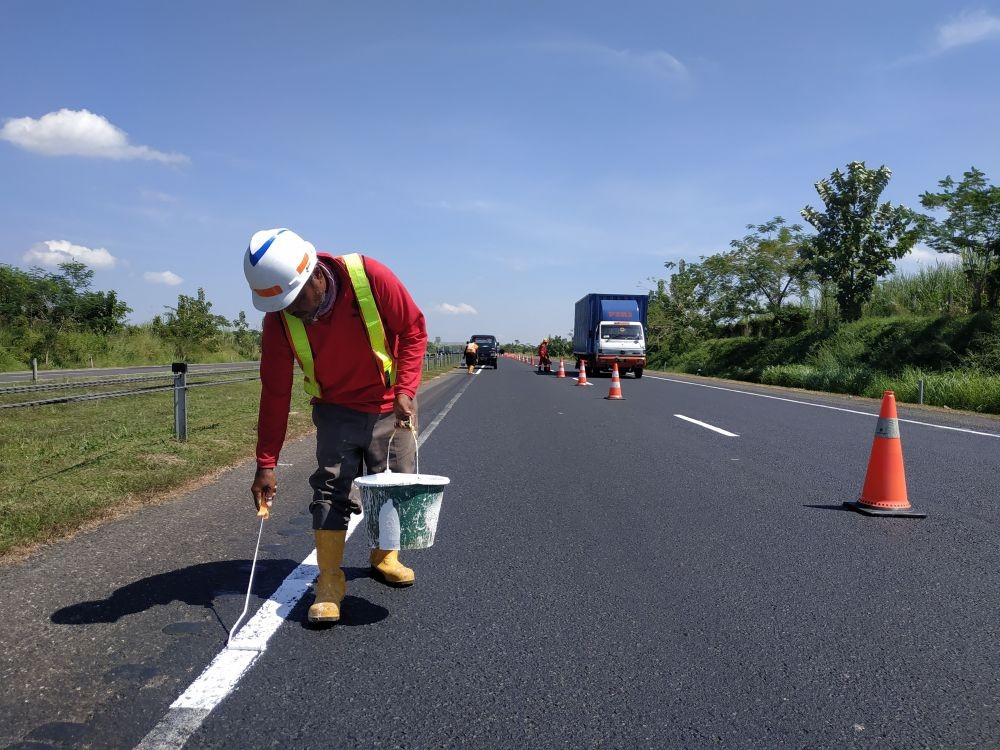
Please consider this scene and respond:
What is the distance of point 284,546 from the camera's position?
4.82m

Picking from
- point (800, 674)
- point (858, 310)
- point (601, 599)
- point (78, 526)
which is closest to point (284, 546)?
point (78, 526)

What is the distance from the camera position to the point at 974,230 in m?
24.5

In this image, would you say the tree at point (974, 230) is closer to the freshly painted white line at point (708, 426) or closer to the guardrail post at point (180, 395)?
the freshly painted white line at point (708, 426)

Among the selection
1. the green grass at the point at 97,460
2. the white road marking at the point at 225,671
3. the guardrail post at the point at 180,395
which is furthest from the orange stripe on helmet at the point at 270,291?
the guardrail post at the point at 180,395

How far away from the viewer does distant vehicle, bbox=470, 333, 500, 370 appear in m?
47.4

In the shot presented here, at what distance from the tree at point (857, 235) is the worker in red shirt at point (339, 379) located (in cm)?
3106

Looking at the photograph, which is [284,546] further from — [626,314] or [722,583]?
[626,314]

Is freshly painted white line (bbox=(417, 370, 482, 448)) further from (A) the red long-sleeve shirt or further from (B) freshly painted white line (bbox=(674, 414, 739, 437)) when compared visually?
(B) freshly painted white line (bbox=(674, 414, 739, 437))

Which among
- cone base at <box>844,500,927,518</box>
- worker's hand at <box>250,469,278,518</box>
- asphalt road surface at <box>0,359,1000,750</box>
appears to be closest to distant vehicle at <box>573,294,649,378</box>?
cone base at <box>844,500,927,518</box>

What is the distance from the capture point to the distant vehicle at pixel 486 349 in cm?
4738

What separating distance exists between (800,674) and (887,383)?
2090 centimetres

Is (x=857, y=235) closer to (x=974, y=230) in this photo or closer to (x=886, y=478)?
(x=974, y=230)

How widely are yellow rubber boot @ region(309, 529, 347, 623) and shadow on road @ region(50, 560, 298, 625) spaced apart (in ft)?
1.66

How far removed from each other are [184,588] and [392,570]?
1.07 metres
